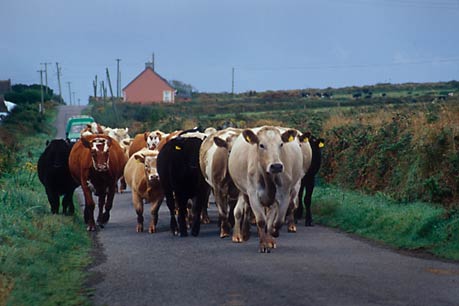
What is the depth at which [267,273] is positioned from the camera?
12.0m

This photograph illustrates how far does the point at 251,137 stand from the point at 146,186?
491 cm

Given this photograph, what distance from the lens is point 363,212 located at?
18859 mm

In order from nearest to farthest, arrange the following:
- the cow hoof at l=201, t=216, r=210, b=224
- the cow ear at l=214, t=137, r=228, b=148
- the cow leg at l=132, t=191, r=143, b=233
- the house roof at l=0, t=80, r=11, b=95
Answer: the cow ear at l=214, t=137, r=228, b=148 → the cow leg at l=132, t=191, r=143, b=233 → the cow hoof at l=201, t=216, r=210, b=224 → the house roof at l=0, t=80, r=11, b=95

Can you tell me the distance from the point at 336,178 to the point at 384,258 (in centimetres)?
1195

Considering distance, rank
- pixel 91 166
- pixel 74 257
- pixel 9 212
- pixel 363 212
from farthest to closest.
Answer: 1. pixel 91 166
2. pixel 363 212
3. pixel 9 212
4. pixel 74 257

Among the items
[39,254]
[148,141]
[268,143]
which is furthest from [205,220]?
[39,254]

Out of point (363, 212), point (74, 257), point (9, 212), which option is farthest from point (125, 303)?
point (363, 212)

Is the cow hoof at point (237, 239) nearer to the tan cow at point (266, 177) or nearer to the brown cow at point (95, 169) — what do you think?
the tan cow at point (266, 177)

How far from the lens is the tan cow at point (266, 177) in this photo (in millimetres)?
15133

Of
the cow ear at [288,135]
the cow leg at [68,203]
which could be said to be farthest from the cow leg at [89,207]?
the cow ear at [288,135]

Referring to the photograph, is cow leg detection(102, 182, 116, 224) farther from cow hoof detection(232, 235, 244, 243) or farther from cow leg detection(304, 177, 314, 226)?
cow hoof detection(232, 235, 244, 243)

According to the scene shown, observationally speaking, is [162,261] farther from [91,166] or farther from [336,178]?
[336,178]

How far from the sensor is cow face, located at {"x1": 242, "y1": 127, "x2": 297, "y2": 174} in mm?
15016

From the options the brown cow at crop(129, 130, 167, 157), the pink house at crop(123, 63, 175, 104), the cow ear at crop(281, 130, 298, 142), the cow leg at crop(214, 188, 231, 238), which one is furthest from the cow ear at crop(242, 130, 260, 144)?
the pink house at crop(123, 63, 175, 104)
